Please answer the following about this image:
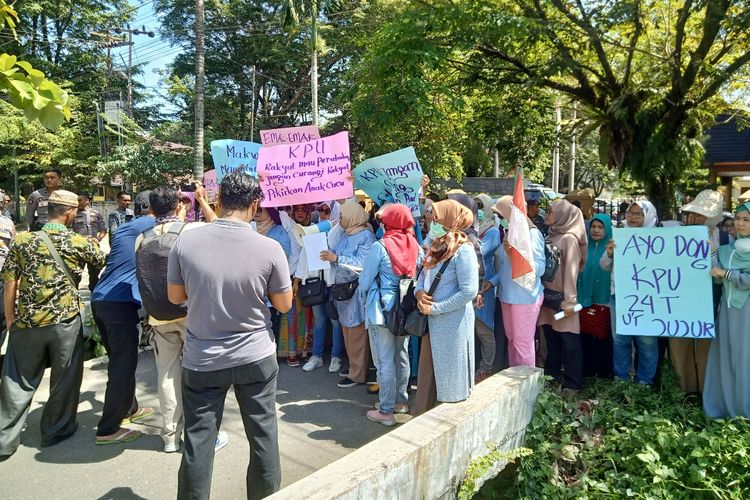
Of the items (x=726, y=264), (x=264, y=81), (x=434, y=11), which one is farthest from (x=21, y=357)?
(x=264, y=81)

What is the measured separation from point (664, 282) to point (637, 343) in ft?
2.34

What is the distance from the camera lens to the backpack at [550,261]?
→ 4113 mm

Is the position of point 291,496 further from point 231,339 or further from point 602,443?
point 602,443

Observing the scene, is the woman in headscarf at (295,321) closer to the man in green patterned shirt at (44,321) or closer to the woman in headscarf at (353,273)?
the woman in headscarf at (353,273)

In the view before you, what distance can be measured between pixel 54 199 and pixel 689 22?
364 inches

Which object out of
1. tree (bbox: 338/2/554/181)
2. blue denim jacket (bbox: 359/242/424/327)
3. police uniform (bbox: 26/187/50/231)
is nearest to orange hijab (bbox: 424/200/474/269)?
blue denim jacket (bbox: 359/242/424/327)

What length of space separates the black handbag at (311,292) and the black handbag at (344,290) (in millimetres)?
406

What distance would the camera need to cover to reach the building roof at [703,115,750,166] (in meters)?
12.7

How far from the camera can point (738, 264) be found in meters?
3.43

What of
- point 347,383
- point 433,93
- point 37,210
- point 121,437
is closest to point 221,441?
point 121,437

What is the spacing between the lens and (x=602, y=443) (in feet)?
11.1

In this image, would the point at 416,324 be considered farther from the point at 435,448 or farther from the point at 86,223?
the point at 86,223

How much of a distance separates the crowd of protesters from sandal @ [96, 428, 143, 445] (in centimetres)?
1

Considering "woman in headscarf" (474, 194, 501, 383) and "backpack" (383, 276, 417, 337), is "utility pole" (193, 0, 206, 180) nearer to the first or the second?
"woman in headscarf" (474, 194, 501, 383)
